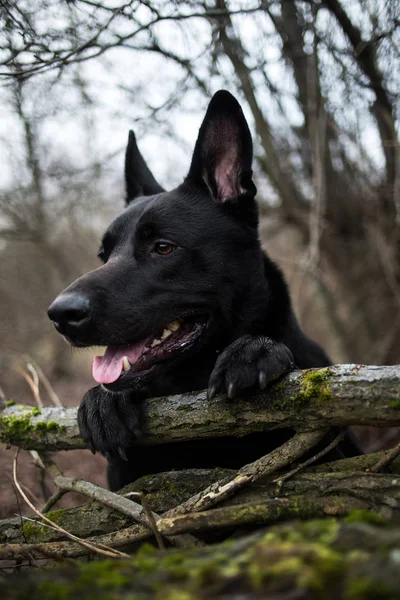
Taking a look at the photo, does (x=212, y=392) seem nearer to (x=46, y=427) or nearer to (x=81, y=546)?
(x=81, y=546)

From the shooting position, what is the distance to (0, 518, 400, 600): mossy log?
0.95 meters

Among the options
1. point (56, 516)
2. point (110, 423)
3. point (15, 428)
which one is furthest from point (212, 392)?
point (15, 428)

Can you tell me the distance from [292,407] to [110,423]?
37.5 inches

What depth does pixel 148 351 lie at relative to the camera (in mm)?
2760

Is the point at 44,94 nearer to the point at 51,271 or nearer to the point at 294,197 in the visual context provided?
the point at 294,197

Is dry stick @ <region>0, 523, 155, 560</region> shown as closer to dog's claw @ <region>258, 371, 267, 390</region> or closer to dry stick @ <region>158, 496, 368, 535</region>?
dry stick @ <region>158, 496, 368, 535</region>

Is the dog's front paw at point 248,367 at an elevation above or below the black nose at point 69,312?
below

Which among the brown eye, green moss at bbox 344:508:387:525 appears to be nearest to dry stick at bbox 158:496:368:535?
green moss at bbox 344:508:387:525

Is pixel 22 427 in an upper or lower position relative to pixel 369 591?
upper

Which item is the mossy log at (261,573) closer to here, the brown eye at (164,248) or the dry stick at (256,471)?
the dry stick at (256,471)

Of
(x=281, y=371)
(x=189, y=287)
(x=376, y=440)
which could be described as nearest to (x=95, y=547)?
(x=281, y=371)

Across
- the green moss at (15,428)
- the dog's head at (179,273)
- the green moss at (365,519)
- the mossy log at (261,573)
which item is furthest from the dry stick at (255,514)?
the green moss at (15,428)

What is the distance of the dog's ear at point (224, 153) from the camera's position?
3.07 meters

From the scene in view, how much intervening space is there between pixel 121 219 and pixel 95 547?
1993 mm
